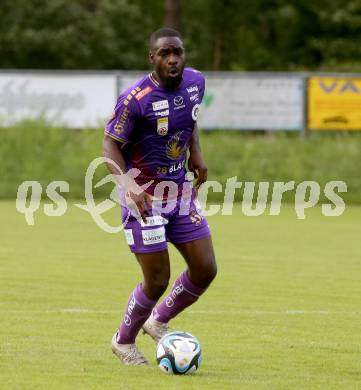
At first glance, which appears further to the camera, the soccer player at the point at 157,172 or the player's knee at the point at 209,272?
the player's knee at the point at 209,272

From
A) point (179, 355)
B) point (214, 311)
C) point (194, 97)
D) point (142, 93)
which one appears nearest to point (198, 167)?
point (194, 97)

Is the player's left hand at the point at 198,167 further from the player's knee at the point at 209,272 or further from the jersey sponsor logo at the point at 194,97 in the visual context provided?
the player's knee at the point at 209,272

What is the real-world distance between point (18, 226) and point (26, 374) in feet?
40.3

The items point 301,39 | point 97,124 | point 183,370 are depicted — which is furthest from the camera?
point 301,39

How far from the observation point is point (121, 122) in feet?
27.3

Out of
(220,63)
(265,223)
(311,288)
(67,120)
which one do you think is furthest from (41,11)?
(311,288)

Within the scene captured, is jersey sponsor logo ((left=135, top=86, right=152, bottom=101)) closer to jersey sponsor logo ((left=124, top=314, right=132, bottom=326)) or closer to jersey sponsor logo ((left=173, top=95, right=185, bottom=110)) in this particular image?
jersey sponsor logo ((left=173, top=95, right=185, bottom=110))

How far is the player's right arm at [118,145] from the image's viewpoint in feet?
27.2

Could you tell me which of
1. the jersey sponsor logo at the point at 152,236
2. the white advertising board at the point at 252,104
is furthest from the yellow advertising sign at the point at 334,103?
the jersey sponsor logo at the point at 152,236

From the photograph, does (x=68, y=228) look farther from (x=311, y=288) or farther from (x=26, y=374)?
(x=26, y=374)

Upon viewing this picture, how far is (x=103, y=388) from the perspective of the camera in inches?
303

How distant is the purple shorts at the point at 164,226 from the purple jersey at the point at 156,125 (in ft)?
0.58

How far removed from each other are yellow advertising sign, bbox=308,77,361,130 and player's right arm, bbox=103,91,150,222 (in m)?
18.5

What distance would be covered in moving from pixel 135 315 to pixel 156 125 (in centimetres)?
137
